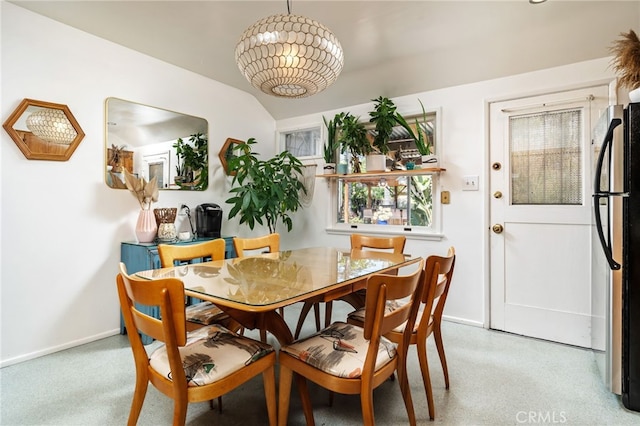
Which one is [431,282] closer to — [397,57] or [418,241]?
[418,241]

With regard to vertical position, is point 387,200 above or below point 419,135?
below

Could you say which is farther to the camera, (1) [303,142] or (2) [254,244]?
(1) [303,142]

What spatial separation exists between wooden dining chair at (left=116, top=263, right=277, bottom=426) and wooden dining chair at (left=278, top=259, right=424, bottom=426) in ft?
0.42

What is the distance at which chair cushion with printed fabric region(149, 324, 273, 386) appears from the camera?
1.27 meters

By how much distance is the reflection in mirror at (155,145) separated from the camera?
2752 mm

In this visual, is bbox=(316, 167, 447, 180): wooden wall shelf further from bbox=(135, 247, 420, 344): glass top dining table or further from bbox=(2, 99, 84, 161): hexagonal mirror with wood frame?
bbox=(2, 99, 84, 161): hexagonal mirror with wood frame

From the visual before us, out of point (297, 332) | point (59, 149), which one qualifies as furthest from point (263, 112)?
point (297, 332)

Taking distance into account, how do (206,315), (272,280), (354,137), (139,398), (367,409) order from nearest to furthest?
(367,409) → (139,398) → (272,280) → (206,315) → (354,137)

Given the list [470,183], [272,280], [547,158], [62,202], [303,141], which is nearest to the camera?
[272,280]

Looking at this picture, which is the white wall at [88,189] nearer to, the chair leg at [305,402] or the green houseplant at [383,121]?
the green houseplant at [383,121]

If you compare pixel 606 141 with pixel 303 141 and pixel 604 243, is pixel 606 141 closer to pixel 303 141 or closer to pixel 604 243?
pixel 604 243

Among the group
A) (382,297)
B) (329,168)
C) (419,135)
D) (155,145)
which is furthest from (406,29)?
(155,145)

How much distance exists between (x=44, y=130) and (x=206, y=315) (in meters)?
1.85

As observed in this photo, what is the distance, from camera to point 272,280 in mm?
1563
